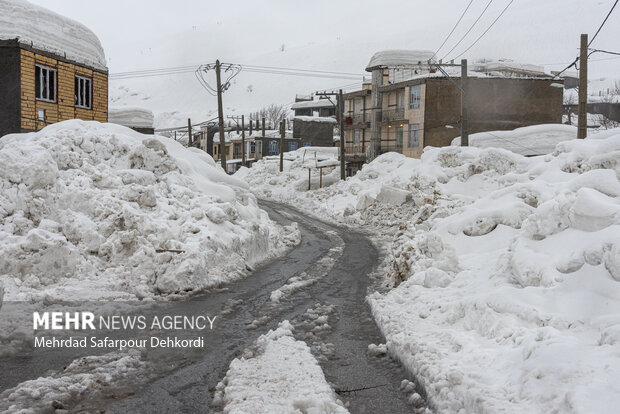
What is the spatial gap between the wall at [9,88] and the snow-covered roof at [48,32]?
568mm

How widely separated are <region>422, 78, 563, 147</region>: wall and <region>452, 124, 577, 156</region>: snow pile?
5022 mm

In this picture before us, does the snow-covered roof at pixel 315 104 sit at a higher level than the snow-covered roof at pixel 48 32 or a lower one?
higher

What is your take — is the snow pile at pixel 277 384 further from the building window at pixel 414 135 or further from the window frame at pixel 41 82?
the building window at pixel 414 135

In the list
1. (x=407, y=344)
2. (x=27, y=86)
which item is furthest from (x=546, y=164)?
(x=27, y=86)

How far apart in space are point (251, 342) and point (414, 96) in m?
36.0

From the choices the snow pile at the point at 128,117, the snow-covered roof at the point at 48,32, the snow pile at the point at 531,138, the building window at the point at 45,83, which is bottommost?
the snow pile at the point at 531,138

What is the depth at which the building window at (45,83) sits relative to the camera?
68.0 ft

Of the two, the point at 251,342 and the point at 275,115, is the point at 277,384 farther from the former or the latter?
the point at 275,115

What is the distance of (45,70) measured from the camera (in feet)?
69.5

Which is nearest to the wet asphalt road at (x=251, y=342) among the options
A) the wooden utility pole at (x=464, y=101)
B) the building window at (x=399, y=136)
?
the wooden utility pole at (x=464, y=101)

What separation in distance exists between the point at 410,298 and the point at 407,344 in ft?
8.00

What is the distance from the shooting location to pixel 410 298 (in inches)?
394

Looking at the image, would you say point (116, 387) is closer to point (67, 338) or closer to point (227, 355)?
point (227, 355)

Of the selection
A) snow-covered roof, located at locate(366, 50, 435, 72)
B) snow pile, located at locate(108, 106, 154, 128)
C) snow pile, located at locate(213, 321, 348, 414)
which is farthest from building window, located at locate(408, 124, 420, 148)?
snow pile, located at locate(213, 321, 348, 414)
